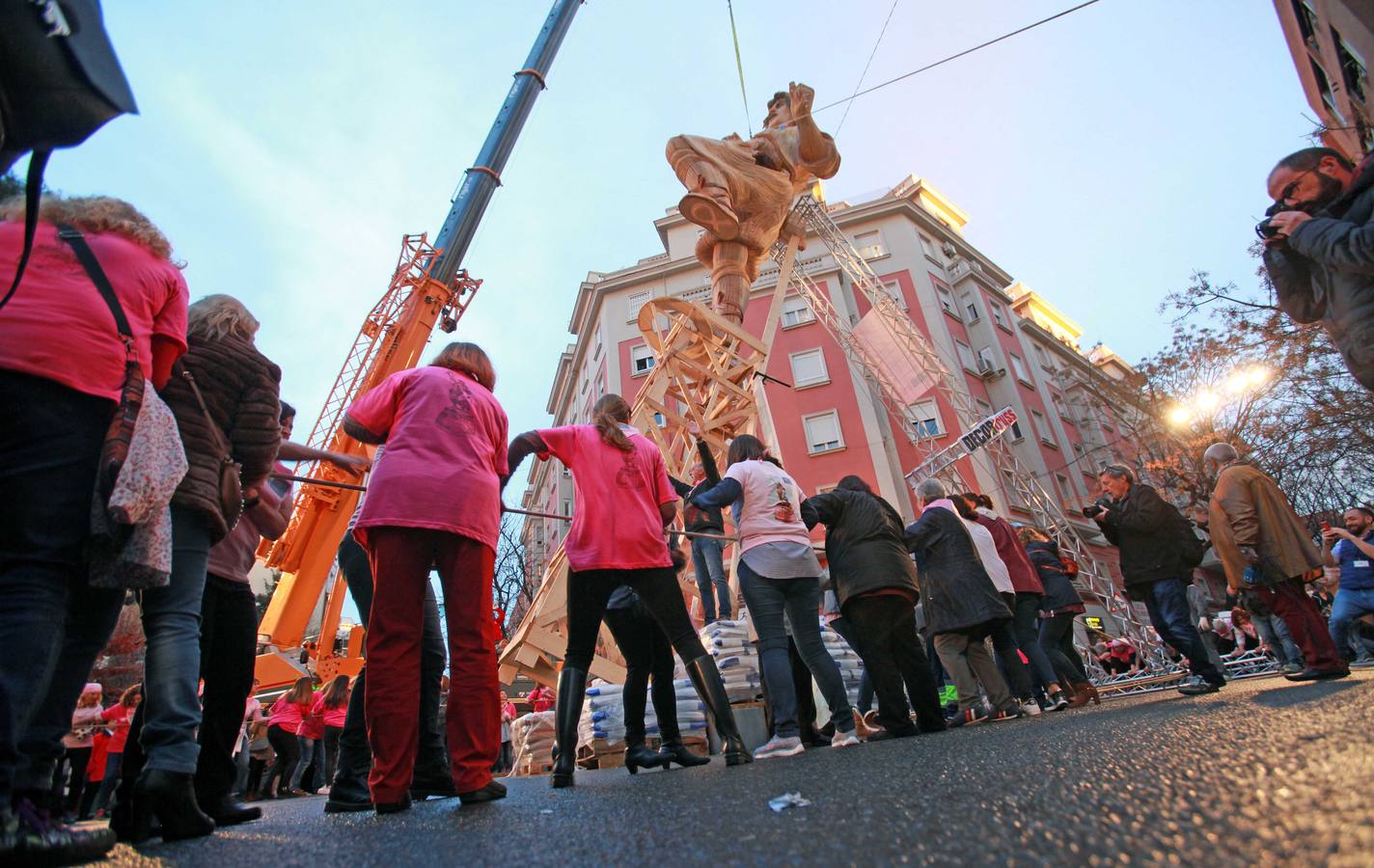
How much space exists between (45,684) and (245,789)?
9.73 m

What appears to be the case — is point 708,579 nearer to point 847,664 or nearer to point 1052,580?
point 847,664

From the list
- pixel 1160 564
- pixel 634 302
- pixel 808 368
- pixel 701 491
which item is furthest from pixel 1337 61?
pixel 634 302

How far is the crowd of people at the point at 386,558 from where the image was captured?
1.66 m

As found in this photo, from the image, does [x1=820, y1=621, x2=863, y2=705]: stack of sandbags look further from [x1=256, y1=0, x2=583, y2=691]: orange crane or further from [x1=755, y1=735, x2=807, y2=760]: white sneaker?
[x1=256, y1=0, x2=583, y2=691]: orange crane

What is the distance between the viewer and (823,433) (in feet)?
75.8

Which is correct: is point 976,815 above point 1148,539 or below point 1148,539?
below

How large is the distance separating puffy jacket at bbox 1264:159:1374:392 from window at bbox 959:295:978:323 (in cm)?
2689

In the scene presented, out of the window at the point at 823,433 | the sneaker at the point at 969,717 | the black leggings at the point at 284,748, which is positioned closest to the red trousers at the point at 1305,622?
the sneaker at the point at 969,717

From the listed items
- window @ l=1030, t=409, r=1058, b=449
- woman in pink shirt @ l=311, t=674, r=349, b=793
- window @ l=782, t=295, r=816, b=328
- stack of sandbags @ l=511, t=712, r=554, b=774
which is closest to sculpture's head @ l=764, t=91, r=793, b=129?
stack of sandbags @ l=511, t=712, r=554, b=774

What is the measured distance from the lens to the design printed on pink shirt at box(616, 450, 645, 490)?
329cm

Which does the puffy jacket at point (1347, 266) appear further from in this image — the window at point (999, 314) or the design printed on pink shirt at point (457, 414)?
the window at point (999, 314)

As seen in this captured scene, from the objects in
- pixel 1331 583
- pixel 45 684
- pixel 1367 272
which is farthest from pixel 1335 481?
pixel 45 684

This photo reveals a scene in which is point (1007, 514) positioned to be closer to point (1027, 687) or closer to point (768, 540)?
point (1027, 687)

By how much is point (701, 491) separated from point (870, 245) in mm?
25542
